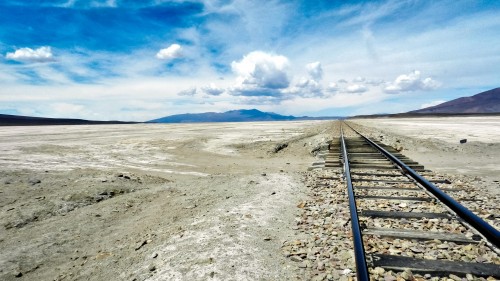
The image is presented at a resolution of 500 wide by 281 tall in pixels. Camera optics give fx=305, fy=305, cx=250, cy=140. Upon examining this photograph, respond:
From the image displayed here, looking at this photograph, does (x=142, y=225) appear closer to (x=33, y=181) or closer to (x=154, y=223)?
(x=154, y=223)

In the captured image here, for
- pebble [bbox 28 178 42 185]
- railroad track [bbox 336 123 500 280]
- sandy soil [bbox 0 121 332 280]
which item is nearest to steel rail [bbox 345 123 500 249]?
railroad track [bbox 336 123 500 280]

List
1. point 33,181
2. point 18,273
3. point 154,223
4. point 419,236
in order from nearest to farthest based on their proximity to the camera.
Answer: point 419,236 → point 18,273 → point 154,223 → point 33,181

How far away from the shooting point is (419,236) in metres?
4.58

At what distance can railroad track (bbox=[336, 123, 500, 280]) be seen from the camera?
3.70m

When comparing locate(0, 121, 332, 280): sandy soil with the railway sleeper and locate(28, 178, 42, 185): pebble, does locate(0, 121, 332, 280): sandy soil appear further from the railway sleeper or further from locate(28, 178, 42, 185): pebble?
the railway sleeper

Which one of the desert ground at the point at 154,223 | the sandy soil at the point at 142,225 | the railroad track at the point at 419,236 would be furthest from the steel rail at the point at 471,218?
the sandy soil at the point at 142,225

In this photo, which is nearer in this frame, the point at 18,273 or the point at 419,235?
the point at 419,235

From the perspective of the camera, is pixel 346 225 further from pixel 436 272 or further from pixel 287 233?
pixel 436 272

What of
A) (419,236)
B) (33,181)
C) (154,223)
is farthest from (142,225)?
(33,181)

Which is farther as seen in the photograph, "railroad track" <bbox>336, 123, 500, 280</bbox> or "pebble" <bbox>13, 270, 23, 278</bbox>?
"pebble" <bbox>13, 270, 23, 278</bbox>

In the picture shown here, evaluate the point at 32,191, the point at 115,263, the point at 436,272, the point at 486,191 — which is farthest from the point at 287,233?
the point at 32,191

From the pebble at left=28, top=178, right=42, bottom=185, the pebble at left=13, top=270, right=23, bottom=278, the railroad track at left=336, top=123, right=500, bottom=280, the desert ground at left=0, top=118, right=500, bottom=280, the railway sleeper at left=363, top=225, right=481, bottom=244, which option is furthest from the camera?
the pebble at left=28, top=178, right=42, bottom=185

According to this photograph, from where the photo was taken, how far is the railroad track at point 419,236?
3.70 m

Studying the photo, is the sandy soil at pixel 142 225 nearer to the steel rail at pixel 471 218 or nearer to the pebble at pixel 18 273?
the pebble at pixel 18 273
